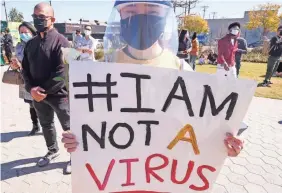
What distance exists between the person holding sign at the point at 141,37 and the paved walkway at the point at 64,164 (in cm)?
173

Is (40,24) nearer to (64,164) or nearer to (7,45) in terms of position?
(64,164)

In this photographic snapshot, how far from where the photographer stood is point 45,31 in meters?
2.57

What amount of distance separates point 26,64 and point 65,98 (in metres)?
0.52

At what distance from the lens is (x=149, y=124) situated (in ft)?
4.21

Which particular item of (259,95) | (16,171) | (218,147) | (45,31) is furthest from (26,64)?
(259,95)

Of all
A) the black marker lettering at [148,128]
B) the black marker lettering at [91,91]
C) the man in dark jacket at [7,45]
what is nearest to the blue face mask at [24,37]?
the black marker lettering at [91,91]

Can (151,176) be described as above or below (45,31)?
below

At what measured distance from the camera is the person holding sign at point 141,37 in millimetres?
1335

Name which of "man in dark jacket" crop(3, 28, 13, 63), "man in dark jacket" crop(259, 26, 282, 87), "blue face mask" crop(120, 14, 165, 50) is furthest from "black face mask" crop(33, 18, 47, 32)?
"man in dark jacket" crop(3, 28, 13, 63)

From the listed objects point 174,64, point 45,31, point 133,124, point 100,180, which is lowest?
point 100,180

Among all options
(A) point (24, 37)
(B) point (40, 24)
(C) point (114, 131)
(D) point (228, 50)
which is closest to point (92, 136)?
(C) point (114, 131)

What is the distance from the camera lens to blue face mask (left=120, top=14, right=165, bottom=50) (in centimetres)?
134

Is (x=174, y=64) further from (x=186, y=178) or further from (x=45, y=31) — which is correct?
(x=45, y=31)

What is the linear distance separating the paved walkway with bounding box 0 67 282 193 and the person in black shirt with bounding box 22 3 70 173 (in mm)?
661
